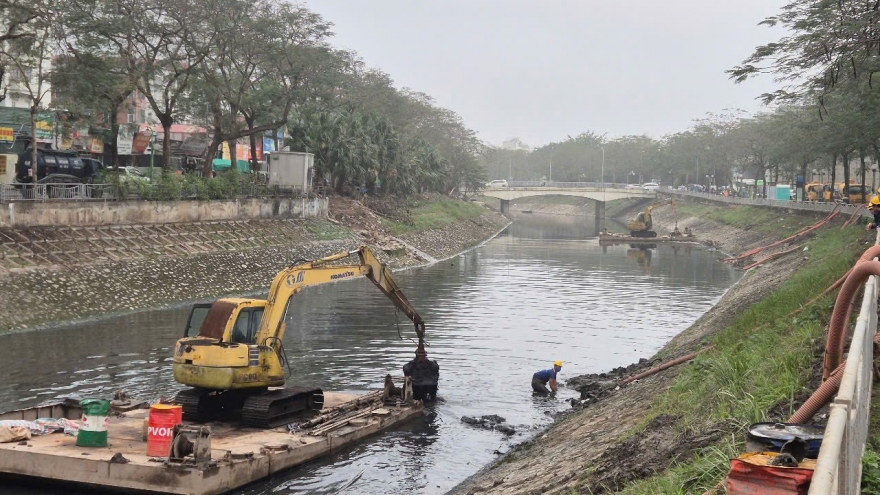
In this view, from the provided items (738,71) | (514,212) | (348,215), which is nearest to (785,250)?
(348,215)

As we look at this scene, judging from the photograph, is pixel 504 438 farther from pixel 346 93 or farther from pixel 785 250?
pixel 346 93

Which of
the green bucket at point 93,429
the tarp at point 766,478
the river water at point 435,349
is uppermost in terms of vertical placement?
the tarp at point 766,478

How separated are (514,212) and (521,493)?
16679 centimetres

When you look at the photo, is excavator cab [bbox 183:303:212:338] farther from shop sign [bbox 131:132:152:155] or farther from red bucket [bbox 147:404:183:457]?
shop sign [bbox 131:132:152:155]

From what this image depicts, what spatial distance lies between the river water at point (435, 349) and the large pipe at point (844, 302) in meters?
9.48

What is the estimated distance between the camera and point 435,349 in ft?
110

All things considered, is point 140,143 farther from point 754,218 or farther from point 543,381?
point 754,218

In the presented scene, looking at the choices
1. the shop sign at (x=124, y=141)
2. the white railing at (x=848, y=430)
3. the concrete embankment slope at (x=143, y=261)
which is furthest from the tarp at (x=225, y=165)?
the white railing at (x=848, y=430)

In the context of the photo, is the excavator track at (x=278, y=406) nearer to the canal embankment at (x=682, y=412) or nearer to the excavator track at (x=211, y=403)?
the excavator track at (x=211, y=403)

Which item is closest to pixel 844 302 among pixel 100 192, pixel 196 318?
pixel 196 318

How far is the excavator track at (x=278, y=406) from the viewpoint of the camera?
19828mm

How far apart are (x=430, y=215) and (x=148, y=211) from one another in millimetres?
43636

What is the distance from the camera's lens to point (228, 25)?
5509 centimetres

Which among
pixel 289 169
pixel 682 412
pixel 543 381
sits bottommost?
pixel 543 381
